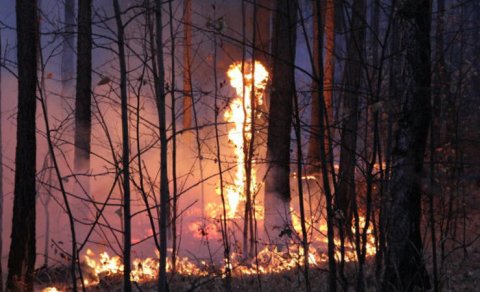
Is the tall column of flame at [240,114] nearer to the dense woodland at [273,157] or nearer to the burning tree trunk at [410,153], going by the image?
the dense woodland at [273,157]

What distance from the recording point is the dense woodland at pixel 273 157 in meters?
6.09

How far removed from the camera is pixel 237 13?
787 inches

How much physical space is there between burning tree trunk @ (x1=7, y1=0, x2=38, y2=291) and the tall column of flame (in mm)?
3711

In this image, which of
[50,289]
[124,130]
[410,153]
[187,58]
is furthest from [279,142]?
[124,130]

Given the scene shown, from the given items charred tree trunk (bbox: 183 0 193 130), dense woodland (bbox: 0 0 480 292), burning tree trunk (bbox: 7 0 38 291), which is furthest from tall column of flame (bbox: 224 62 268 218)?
burning tree trunk (bbox: 7 0 38 291)

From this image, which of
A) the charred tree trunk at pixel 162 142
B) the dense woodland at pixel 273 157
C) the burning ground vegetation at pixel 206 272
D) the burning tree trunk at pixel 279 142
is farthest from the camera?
the burning tree trunk at pixel 279 142

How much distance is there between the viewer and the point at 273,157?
1267cm

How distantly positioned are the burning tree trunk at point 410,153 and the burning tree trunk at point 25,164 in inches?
205

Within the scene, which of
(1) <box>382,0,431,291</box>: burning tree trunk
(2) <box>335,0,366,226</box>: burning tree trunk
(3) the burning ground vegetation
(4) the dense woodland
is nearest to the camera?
(2) <box>335,0,366,226</box>: burning tree trunk

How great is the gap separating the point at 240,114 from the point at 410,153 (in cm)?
850

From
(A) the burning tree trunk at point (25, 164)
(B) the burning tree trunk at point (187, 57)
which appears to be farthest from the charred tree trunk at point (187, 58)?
(A) the burning tree trunk at point (25, 164)

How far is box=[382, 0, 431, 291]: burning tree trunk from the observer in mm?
6594

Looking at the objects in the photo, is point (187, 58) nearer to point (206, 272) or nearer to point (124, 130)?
point (206, 272)

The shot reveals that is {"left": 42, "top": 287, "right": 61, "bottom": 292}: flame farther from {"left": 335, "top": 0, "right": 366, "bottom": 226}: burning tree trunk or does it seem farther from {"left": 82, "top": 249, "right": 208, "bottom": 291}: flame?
{"left": 335, "top": 0, "right": 366, "bottom": 226}: burning tree trunk
